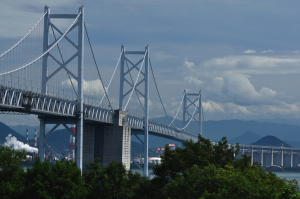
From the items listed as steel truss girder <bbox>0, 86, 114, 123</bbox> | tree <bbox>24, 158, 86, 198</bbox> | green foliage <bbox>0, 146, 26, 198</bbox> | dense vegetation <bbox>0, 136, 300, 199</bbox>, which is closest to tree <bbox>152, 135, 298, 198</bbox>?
dense vegetation <bbox>0, 136, 300, 199</bbox>

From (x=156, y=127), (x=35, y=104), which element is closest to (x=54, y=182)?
(x=35, y=104)

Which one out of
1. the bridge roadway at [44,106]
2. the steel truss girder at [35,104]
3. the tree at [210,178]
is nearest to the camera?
the tree at [210,178]

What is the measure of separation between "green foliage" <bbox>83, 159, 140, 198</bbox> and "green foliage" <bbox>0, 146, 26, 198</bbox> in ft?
12.2

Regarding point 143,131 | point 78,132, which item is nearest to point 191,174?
point 78,132

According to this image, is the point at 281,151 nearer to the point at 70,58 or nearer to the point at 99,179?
the point at 70,58

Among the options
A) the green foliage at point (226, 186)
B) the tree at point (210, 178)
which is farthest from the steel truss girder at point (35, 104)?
the green foliage at point (226, 186)

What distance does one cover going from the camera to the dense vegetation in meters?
23.6

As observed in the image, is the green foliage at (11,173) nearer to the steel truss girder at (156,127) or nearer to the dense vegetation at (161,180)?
the dense vegetation at (161,180)

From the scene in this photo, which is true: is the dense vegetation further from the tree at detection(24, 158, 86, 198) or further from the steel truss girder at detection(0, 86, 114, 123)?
the steel truss girder at detection(0, 86, 114, 123)

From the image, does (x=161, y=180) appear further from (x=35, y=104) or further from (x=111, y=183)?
(x=35, y=104)

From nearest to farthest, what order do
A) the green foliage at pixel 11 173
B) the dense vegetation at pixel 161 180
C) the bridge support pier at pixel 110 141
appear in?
the dense vegetation at pixel 161 180, the green foliage at pixel 11 173, the bridge support pier at pixel 110 141

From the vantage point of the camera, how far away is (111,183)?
2911cm

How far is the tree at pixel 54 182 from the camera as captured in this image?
27.6 meters

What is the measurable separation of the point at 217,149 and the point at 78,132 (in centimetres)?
2099
